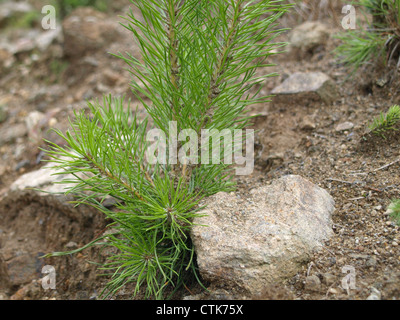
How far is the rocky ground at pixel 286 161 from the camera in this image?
155 cm

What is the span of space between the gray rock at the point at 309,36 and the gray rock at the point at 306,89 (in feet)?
1.31

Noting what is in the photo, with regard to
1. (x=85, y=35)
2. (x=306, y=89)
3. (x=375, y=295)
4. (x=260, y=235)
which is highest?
(x=85, y=35)

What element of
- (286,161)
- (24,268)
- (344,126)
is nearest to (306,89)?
(344,126)

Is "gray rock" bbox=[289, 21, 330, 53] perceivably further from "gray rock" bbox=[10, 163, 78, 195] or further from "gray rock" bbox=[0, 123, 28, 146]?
"gray rock" bbox=[0, 123, 28, 146]

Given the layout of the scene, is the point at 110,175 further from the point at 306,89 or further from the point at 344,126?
the point at 306,89

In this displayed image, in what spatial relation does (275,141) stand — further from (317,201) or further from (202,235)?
(202,235)

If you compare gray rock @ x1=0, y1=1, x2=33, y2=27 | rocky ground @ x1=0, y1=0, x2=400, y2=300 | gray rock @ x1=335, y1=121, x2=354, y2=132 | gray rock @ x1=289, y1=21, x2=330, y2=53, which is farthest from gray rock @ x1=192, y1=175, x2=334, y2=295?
gray rock @ x1=0, y1=1, x2=33, y2=27

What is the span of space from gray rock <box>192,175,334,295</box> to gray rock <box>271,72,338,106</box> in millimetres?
977

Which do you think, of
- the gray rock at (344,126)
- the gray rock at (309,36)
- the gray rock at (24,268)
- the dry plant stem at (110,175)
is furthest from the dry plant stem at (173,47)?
the gray rock at (309,36)

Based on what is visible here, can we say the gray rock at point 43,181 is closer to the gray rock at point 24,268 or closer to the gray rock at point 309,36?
the gray rock at point 24,268

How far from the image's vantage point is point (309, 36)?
304cm

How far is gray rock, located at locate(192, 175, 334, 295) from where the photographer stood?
59.9 inches

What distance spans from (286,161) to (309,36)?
1288 mm

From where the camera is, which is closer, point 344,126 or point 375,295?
point 375,295
